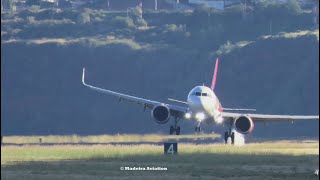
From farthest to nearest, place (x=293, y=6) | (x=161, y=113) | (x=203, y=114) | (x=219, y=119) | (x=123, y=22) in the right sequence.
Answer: (x=123, y=22) → (x=293, y=6) → (x=219, y=119) → (x=161, y=113) → (x=203, y=114)

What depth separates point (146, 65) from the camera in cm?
15175

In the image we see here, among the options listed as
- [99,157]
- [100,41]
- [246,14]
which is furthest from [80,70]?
[99,157]

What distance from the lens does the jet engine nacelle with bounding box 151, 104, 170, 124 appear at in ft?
260

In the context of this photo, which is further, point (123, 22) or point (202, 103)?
point (123, 22)

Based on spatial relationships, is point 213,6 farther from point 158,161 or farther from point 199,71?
point 158,161

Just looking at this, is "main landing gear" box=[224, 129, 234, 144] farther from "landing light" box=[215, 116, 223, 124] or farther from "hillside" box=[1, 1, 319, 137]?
"hillside" box=[1, 1, 319, 137]

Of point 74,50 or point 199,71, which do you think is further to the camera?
point 74,50

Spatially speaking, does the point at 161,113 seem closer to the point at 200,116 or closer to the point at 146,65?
the point at 200,116

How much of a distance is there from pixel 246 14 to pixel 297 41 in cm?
2979

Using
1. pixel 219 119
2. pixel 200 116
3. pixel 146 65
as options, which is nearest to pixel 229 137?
pixel 219 119

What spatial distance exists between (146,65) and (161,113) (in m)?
72.6

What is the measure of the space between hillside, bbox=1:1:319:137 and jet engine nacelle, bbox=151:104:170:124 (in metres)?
32.5

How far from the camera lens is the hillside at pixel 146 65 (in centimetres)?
12512

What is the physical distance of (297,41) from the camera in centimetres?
15112
